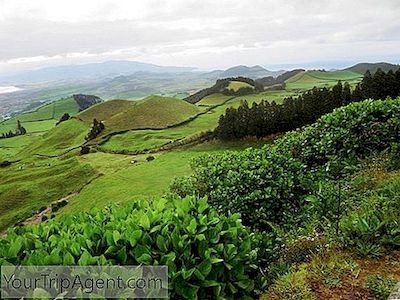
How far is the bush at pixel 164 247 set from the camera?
400 cm

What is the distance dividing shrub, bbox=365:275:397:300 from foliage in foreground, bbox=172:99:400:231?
7.41 feet

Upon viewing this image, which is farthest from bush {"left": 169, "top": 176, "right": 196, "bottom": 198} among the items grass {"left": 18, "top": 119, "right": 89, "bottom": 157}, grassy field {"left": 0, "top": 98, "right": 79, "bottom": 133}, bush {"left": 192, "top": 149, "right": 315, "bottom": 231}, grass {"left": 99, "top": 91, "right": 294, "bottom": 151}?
grassy field {"left": 0, "top": 98, "right": 79, "bottom": 133}

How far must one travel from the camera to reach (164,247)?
423cm

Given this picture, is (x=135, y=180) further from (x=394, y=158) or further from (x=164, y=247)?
(x=164, y=247)

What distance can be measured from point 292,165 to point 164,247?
4.85 meters

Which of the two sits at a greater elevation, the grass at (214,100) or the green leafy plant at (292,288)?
the green leafy plant at (292,288)

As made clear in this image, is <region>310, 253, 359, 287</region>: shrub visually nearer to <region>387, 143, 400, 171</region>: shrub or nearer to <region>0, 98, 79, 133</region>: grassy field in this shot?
<region>387, 143, 400, 171</region>: shrub

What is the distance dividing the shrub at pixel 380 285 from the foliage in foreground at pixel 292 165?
88.9 inches

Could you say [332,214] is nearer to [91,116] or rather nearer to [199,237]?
[199,237]

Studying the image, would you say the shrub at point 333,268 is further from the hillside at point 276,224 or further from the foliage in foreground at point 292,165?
the foliage in foreground at point 292,165

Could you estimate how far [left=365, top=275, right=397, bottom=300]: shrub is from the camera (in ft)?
13.9

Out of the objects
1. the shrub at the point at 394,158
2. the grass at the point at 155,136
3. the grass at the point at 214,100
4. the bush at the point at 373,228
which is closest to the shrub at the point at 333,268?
the bush at the point at 373,228

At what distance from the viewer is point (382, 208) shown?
6031 mm

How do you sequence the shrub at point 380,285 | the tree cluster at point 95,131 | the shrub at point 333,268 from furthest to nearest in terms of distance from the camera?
the tree cluster at point 95,131, the shrub at point 333,268, the shrub at point 380,285
